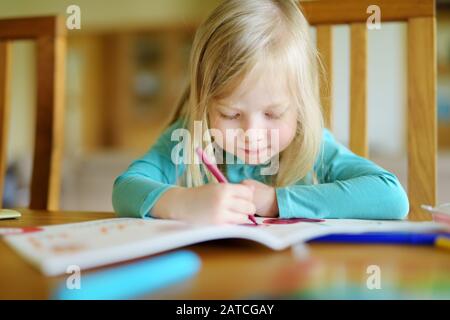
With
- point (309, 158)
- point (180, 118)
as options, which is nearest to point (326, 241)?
point (309, 158)

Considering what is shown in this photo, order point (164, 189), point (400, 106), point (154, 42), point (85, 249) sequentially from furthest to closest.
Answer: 1. point (154, 42)
2. point (400, 106)
3. point (164, 189)
4. point (85, 249)

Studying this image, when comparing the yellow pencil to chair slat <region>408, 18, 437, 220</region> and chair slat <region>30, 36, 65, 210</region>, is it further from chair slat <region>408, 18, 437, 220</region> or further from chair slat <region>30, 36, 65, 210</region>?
chair slat <region>30, 36, 65, 210</region>

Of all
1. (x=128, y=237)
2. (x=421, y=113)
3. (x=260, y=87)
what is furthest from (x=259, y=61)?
(x=128, y=237)

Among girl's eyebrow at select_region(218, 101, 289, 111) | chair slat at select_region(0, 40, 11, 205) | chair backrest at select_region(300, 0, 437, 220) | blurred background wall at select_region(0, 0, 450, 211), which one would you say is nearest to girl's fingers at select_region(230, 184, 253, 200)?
girl's eyebrow at select_region(218, 101, 289, 111)

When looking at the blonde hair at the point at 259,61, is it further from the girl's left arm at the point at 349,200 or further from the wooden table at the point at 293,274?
the wooden table at the point at 293,274

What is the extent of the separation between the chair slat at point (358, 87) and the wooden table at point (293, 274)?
1.57 ft

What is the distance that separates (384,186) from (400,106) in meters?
3.94

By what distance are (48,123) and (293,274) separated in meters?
0.81

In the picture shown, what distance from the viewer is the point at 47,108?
3.72ft

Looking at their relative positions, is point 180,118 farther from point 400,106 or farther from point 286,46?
point 400,106

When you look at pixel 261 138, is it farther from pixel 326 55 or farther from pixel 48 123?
pixel 48 123

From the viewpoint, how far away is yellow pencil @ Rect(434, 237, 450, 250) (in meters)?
0.54

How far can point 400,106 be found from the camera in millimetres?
4492

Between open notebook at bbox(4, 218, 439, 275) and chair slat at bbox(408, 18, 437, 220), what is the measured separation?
35 cm
